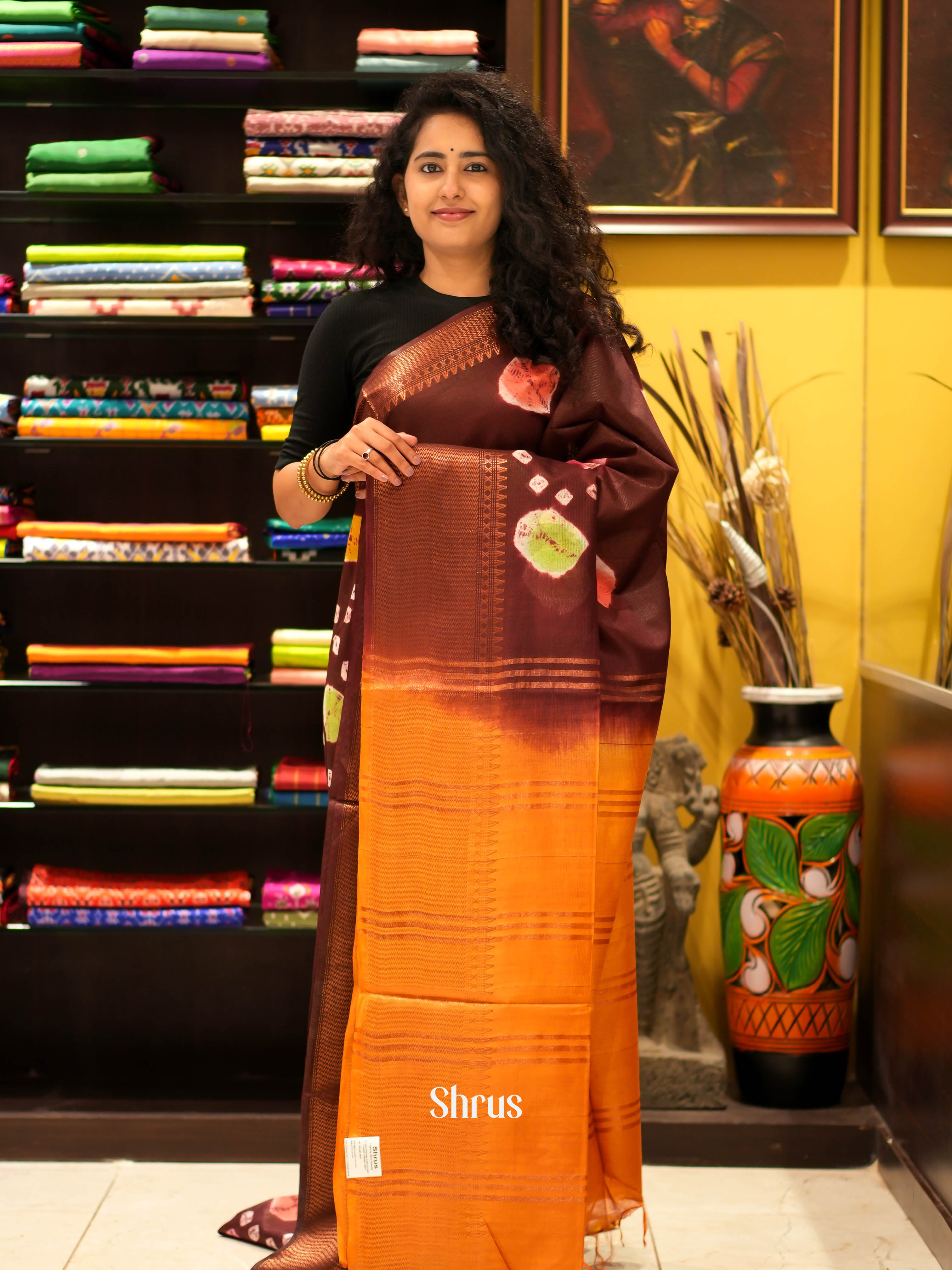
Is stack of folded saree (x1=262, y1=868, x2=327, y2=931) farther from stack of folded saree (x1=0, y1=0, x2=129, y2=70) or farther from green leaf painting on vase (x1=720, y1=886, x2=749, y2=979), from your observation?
stack of folded saree (x1=0, y1=0, x2=129, y2=70)

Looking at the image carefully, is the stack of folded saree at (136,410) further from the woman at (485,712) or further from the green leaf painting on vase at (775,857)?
the green leaf painting on vase at (775,857)

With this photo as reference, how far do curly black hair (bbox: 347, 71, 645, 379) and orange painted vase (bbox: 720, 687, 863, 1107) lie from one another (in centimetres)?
99

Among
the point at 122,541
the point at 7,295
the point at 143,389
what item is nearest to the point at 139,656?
the point at 122,541

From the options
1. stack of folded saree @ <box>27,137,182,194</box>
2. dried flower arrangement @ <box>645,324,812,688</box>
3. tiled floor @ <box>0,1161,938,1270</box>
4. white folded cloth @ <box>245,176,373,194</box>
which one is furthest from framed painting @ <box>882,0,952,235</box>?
tiled floor @ <box>0,1161,938,1270</box>

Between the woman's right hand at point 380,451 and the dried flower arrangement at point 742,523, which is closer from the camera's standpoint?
the woman's right hand at point 380,451

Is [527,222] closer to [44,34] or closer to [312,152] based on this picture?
[312,152]

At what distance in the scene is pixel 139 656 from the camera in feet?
8.48

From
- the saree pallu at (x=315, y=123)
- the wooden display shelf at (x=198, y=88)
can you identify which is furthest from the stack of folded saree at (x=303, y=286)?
the wooden display shelf at (x=198, y=88)

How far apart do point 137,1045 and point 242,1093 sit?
0.31 m

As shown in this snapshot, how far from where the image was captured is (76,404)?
8.55 feet

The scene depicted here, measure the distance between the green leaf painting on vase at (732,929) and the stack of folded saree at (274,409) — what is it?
1300 mm

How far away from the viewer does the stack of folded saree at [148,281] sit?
2.56 meters

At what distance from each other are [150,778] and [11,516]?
2.07 feet

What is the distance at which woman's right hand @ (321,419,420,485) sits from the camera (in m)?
1.74
